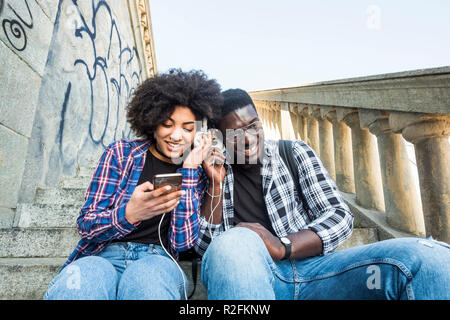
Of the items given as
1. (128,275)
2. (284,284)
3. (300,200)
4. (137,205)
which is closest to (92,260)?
(128,275)

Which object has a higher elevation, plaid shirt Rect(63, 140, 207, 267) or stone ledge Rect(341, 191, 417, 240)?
plaid shirt Rect(63, 140, 207, 267)

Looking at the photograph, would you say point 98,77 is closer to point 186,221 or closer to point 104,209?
point 104,209

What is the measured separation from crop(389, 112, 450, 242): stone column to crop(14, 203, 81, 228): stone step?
9.60ft

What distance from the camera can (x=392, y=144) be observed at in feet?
7.23

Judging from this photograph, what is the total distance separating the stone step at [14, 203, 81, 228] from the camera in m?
2.30

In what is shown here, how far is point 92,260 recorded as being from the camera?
1.17 m

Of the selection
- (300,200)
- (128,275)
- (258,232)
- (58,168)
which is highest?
(58,168)

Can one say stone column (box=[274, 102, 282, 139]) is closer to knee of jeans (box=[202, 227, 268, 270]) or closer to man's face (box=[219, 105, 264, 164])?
man's face (box=[219, 105, 264, 164])

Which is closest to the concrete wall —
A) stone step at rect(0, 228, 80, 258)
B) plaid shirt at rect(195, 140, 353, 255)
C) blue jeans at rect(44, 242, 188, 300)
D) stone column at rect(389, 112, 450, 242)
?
stone step at rect(0, 228, 80, 258)

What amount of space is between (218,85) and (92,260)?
1.56 meters

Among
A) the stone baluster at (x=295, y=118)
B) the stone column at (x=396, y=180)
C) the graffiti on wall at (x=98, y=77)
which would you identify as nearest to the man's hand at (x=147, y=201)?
the stone column at (x=396, y=180)

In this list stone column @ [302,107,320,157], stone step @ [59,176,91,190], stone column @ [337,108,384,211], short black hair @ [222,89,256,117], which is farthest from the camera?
stone column @ [302,107,320,157]

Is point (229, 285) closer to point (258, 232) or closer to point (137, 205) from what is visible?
point (258, 232)
